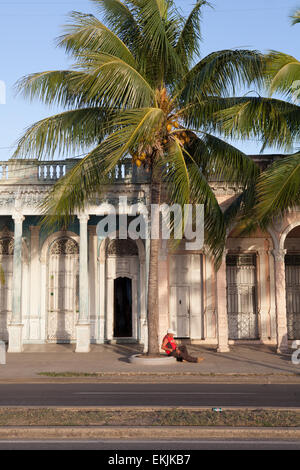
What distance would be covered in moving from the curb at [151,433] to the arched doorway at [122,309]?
14.4 metres

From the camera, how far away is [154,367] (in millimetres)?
14695

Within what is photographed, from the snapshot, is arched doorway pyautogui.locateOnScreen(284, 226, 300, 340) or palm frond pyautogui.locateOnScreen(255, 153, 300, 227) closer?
palm frond pyautogui.locateOnScreen(255, 153, 300, 227)

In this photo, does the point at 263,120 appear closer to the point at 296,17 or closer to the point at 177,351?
the point at 296,17

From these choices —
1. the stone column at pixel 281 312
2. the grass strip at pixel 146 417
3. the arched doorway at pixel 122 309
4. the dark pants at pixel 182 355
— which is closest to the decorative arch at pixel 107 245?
the arched doorway at pixel 122 309

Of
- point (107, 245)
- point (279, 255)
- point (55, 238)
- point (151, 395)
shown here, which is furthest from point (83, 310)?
point (151, 395)

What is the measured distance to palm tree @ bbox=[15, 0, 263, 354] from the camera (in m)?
14.2

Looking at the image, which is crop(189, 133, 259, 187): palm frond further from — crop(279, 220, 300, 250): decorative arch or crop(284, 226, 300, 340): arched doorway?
crop(284, 226, 300, 340): arched doorway

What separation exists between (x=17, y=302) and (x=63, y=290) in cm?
310

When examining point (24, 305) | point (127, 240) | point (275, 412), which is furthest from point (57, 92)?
point (275, 412)

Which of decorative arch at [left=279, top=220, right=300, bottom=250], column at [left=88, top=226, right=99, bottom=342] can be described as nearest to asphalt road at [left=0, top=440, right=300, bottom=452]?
decorative arch at [left=279, top=220, right=300, bottom=250]

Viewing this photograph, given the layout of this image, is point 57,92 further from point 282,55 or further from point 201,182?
point 282,55

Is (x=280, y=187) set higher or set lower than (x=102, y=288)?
higher

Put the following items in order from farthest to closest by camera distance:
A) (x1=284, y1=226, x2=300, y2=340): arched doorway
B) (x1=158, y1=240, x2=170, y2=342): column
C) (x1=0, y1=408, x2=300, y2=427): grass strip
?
(x1=284, y1=226, x2=300, y2=340): arched doorway < (x1=158, y1=240, x2=170, y2=342): column < (x1=0, y1=408, x2=300, y2=427): grass strip

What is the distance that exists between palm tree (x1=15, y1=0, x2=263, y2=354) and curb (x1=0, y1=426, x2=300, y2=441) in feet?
25.6
